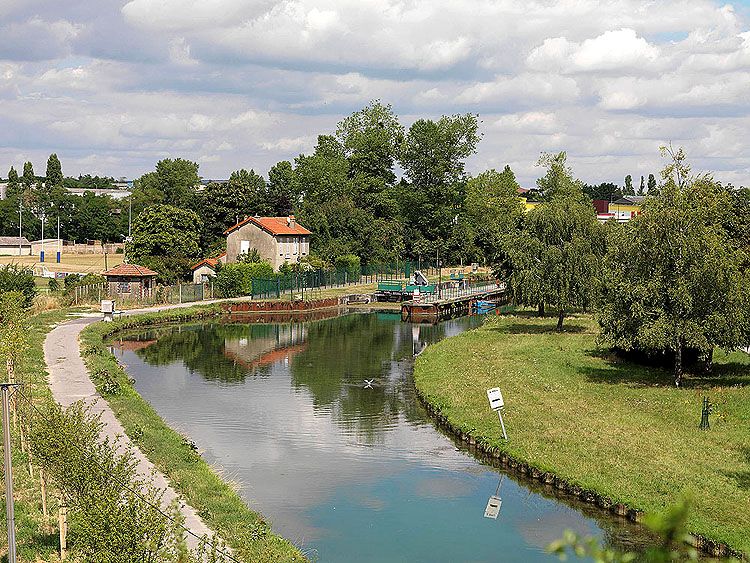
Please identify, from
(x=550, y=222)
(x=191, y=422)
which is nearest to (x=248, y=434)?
(x=191, y=422)

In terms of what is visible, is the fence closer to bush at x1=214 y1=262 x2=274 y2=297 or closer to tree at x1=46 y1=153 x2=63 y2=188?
bush at x1=214 y1=262 x2=274 y2=297

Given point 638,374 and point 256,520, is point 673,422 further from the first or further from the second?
point 256,520

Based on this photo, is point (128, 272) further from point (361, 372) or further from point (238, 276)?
point (361, 372)

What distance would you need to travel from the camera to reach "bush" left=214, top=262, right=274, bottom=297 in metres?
70.1

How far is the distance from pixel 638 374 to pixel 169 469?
1954 centimetres

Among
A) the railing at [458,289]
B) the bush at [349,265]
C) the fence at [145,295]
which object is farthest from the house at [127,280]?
the bush at [349,265]

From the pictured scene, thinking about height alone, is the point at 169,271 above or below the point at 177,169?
below

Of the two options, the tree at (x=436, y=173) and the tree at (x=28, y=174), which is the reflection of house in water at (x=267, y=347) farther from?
the tree at (x=28, y=174)

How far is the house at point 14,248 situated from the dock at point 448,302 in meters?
65.3

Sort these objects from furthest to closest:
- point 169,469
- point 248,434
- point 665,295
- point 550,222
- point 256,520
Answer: point 550,222 → point 665,295 → point 248,434 → point 169,469 → point 256,520

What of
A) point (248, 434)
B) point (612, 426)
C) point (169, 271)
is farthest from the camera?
point (169, 271)

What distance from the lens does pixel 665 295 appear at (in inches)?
1253

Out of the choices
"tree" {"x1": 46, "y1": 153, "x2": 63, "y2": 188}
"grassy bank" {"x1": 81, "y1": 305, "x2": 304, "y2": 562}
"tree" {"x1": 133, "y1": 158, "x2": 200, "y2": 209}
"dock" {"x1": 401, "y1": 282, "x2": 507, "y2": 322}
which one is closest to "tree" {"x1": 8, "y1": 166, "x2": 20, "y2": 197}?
"tree" {"x1": 46, "y1": 153, "x2": 63, "y2": 188}

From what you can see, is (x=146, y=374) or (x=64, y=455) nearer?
(x=64, y=455)
